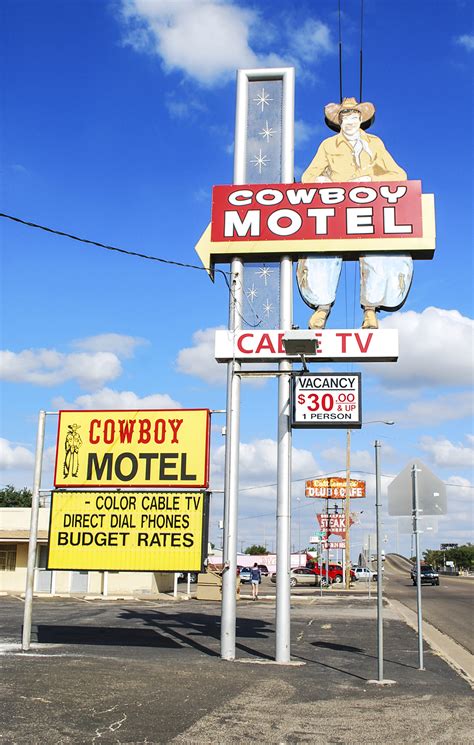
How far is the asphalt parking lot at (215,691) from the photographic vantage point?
7914 mm

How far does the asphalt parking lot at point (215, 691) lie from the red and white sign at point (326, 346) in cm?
560

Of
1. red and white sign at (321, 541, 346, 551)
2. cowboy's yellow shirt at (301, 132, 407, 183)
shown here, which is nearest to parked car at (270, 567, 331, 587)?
red and white sign at (321, 541, 346, 551)

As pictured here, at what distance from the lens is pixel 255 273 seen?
592 inches

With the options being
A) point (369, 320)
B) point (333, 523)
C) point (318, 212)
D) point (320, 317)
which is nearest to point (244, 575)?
point (333, 523)

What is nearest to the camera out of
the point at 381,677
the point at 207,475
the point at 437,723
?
the point at 437,723

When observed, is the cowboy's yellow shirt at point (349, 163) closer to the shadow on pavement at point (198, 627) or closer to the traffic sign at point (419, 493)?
the traffic sign at point (419, 493)

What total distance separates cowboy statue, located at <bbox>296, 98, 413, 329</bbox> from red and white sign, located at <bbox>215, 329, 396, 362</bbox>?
0.63 m

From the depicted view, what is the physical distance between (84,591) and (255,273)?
23989 millimetres

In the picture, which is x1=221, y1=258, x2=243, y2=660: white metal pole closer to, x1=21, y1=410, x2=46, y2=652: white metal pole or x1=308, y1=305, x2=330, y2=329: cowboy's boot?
x1=308, y1=305, x2=330, y2=329: cowboy's boot

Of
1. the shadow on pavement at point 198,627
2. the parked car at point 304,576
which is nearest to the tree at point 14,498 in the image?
the parked car at point 304,576

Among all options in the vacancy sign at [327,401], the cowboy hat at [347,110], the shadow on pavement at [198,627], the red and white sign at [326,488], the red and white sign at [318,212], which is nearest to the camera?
the vacancy sign at [327,401]

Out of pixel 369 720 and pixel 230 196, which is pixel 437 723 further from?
pixel 230 196

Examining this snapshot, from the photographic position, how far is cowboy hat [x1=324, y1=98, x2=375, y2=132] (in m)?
15.9

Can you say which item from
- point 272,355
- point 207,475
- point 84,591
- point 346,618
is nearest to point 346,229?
point 272,355
